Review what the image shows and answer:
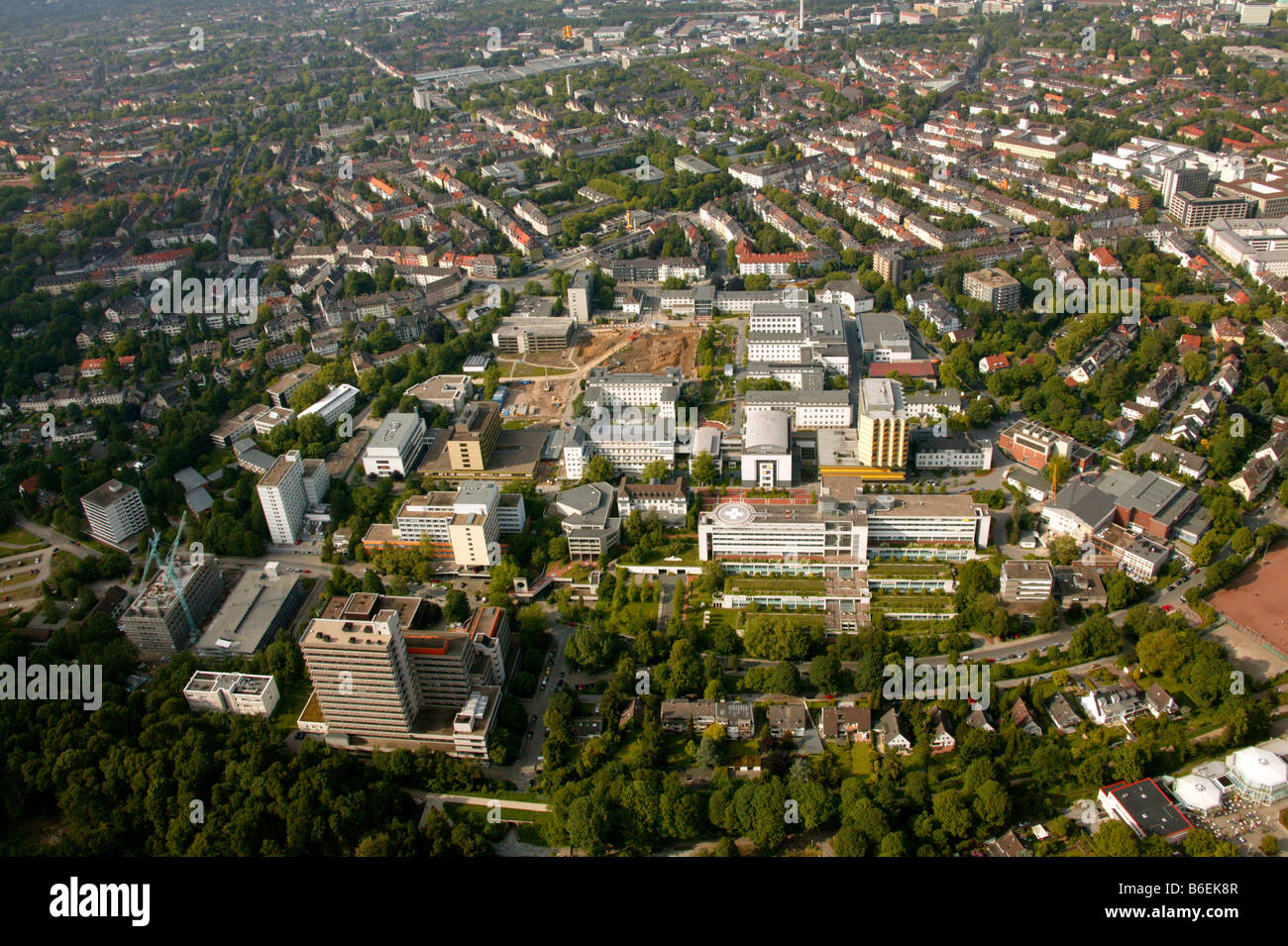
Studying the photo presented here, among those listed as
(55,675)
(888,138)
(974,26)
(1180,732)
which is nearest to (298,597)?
(55,675)

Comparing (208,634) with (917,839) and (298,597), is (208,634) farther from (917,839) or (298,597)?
(917,839)

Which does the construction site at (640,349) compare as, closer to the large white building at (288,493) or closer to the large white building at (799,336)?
the large white building at (799,336)

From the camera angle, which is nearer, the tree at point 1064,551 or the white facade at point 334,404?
the tree at point 1064,551

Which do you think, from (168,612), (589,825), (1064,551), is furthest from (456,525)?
(1064,551)

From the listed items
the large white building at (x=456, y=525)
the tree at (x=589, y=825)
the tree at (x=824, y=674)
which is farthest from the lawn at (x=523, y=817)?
the large white building at (x=456, y=525)

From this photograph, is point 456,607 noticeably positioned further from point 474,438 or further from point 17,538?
point 17,538

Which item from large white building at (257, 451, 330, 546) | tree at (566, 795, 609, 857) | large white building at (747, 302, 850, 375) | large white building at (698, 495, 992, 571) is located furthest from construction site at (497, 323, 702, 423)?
tree at (566, 795, 609, 857)
